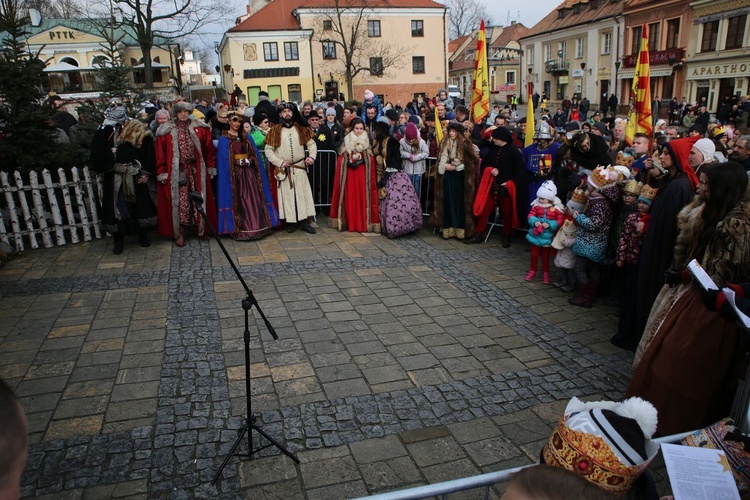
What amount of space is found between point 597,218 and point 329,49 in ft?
144

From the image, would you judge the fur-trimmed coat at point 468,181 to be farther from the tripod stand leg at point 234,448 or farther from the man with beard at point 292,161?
the tripod stand leg at point 234,448

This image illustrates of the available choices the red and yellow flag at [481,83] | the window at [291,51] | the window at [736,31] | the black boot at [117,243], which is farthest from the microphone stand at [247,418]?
the window at [291,51]

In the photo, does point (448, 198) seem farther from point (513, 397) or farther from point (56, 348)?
point (56, 348)

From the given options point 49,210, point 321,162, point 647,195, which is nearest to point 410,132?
point 321,162

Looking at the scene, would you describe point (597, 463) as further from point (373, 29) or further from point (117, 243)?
point (373, 29)

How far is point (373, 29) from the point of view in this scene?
4634 centimetres

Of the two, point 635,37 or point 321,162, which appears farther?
point 635,37

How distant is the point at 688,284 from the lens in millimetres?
3703

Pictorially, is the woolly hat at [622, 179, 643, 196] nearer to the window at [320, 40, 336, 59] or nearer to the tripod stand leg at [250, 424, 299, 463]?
the tripod stand leg at [250, 424, 299, 463]

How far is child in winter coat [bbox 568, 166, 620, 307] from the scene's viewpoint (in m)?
5.58

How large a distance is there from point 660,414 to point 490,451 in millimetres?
1130

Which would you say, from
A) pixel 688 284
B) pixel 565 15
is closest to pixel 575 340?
pixel 688 284

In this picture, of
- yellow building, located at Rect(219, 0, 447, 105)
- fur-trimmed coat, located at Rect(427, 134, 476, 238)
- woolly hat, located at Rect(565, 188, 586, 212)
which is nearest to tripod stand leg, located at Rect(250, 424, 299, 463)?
woolly hat, located at Rect(565, 188, 586, 212)

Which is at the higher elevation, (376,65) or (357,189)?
(376,65)
